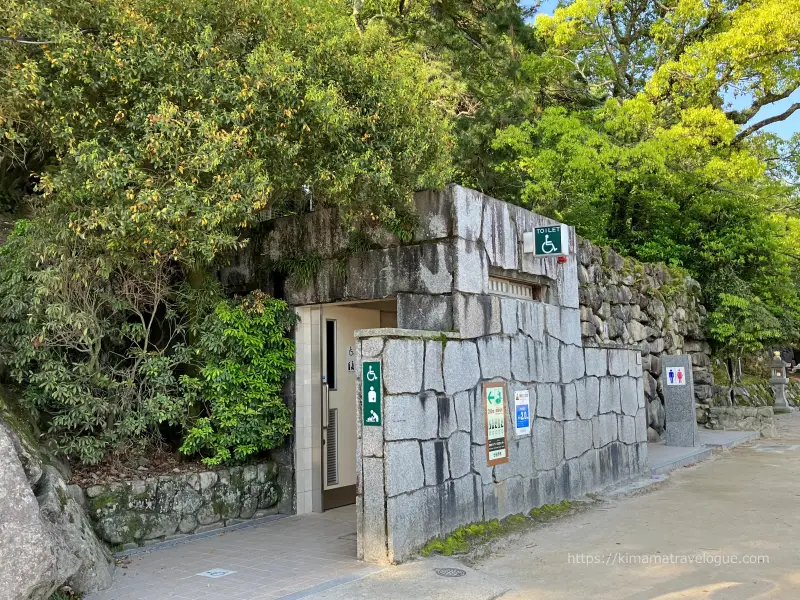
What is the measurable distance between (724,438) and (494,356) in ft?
29.3

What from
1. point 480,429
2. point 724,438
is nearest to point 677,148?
point 724,438

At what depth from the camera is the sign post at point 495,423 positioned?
25.1ft

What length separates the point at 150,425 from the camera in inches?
319

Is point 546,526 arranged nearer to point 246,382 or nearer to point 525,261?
point 525,261

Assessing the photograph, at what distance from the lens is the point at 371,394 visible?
6.36m

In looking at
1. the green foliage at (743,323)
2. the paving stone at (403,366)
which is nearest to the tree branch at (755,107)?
the green foliage at (743,323)

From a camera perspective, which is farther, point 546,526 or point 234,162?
point 546,526

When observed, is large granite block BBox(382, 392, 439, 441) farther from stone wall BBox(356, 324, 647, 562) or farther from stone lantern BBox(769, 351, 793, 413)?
stone lantern BBox(769, 351, 793, 413)

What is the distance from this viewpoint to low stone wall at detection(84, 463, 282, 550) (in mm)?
6715

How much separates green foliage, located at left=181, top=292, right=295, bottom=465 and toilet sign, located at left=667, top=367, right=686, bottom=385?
8437 millimetres

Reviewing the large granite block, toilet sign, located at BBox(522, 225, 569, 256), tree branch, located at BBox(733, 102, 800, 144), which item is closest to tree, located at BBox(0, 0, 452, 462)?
toilet sign, located at BBox(522, 225, 569, 256)

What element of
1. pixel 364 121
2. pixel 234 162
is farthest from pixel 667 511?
pixel 234 162

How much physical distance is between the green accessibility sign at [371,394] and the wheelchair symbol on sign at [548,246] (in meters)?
3.33

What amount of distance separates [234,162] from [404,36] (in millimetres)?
12384
